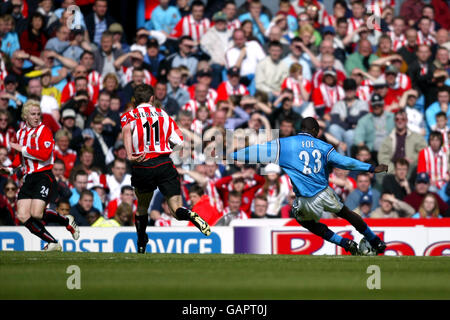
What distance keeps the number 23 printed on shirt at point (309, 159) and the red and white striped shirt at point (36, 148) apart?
3621 millimetres

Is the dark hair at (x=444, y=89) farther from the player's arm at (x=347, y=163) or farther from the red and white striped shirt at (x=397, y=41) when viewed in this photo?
the player's arm at (x=347, y=163)

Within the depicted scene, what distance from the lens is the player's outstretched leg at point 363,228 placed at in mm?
12398

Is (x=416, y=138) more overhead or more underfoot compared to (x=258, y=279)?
more overhead

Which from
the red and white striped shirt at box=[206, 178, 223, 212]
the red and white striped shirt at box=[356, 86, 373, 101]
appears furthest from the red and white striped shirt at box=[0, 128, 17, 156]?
the red and white striped shirt at box=[356, 86, 373, 101]

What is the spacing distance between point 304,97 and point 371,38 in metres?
2.73

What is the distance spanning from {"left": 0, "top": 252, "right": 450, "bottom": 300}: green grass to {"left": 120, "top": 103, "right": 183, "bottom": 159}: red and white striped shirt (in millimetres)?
1637

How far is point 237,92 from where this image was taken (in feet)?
66.3

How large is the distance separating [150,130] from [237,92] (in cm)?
800

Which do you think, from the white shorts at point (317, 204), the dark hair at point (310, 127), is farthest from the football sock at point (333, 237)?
the dark hair at point (310, 127)

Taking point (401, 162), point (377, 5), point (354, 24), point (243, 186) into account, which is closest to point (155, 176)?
point (243, 186)

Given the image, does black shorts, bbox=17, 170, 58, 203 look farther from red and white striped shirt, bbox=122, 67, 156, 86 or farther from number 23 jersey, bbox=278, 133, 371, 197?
red and white striped shirt, bbox=122, 67, 156, 86

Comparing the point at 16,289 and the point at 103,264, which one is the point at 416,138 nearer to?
the point at 103,264
